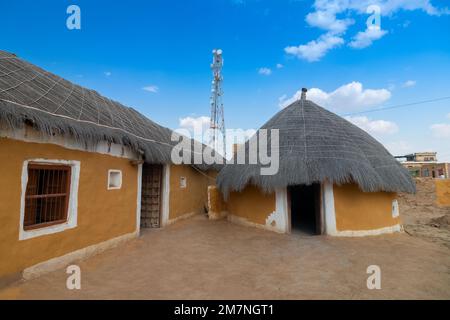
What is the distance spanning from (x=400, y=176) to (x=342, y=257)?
4518 mm

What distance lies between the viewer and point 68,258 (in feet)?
18.5

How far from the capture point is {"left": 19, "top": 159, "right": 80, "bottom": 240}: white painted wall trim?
4664mm

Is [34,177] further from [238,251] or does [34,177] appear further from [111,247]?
[238,251]

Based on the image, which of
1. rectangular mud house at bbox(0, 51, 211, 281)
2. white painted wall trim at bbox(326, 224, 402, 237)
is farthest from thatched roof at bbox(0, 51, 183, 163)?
white painted wall trim at bbox(326, 224, 402, 237)

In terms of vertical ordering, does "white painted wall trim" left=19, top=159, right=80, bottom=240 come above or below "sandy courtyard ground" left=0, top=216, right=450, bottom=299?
above

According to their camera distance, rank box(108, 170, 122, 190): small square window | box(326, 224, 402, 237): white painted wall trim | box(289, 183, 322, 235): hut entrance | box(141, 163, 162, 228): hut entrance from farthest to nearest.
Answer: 1. box(289, 183, 322, 235): hut entrance
2. box(141, 163, 162, 228): hut entrance
3. box(326, 224, 402, 237): white painted wall trim
4. box(108, 170, 122, 190): small square window

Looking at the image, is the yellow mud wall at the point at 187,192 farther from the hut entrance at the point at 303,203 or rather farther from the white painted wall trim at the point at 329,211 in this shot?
the white painted wall trim at the point at 329,211

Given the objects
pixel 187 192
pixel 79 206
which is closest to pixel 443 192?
pixel 187 192

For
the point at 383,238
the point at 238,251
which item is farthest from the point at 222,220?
the point at 383,238

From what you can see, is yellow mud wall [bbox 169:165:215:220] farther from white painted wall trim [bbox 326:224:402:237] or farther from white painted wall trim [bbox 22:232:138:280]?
white painted wall trim [bbox 326:224:402:237]

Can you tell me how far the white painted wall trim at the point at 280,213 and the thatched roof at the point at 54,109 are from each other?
4263 mm

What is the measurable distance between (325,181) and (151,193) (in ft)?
20.3
